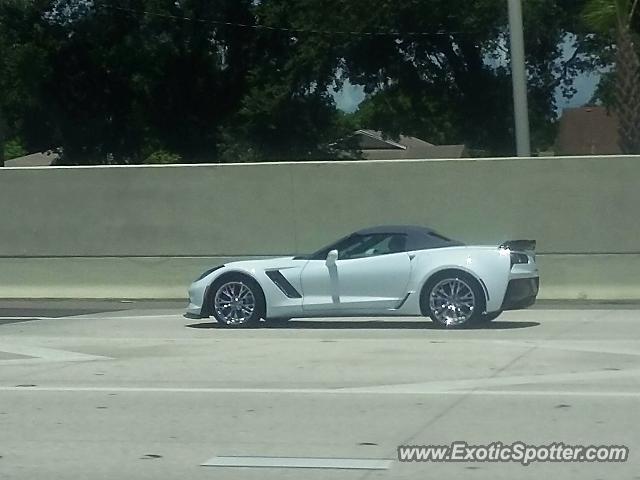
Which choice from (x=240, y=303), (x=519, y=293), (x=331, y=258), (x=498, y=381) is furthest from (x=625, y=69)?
(x=498, y=381)

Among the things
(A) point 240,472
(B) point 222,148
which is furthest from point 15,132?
(A) point 240,472

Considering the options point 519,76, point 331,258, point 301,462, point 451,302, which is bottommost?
point 301,462

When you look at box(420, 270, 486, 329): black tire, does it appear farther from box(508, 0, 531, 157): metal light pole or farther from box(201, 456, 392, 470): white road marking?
box(201, 456, 392, 470): white road marking

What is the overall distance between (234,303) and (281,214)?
4805mm

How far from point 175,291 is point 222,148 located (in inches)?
1062

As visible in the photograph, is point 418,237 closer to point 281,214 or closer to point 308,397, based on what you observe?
point 281,214

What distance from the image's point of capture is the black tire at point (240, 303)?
16.6m

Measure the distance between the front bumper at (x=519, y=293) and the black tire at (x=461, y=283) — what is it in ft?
0.99

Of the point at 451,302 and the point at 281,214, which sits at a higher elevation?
the point at 281,214

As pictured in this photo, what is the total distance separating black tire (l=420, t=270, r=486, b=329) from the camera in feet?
52.0

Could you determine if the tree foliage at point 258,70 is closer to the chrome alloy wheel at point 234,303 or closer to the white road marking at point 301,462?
the chrome alloy wheel at point 234,303

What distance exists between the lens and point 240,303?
659 inches

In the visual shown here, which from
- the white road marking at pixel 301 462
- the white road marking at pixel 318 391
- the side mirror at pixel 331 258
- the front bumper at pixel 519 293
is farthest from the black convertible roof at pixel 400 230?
the white road marking at pixel 301 462

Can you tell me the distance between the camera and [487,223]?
67.3 feet
